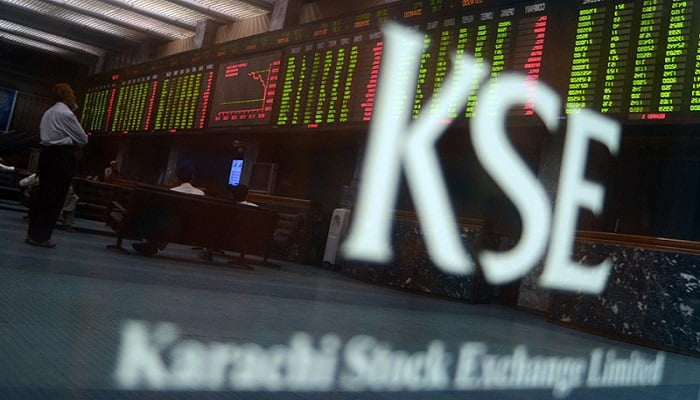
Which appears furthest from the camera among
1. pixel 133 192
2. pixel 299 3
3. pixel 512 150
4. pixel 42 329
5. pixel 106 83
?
pixel 106 83

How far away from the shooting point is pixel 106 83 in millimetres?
15852

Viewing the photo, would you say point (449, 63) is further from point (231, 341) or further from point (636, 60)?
point (231, 341)

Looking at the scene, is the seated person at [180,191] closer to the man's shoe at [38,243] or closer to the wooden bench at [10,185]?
the man's shoe at [38,243]

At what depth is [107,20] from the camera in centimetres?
1487

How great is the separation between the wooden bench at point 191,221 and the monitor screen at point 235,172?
4.81 meters

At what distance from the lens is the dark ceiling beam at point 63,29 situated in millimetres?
15555

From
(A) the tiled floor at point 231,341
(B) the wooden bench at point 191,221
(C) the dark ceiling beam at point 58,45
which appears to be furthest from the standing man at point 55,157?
(C) the dark ceiling beam at point 58,45

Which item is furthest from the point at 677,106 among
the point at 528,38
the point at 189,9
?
the point at 189,9

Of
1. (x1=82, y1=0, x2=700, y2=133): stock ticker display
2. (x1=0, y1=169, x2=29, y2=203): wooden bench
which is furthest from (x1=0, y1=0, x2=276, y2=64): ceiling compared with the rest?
(x1=0, y1=169, x2=29, y2=203): wooden bench

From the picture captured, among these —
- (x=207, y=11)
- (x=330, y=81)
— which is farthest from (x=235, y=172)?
(x=330, y=81)

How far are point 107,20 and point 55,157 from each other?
34.5ft

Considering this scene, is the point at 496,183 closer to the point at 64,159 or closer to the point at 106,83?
the point at 64,159

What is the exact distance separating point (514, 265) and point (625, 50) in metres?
2.75

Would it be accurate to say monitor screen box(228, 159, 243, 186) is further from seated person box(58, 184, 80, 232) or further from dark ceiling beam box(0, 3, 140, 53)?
dark ceiling beam box(0, 3, 140, 53)
